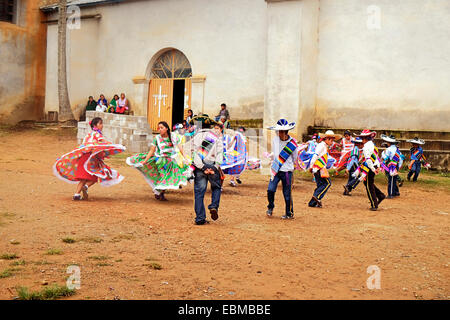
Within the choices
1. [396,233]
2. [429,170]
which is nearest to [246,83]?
[429,170]

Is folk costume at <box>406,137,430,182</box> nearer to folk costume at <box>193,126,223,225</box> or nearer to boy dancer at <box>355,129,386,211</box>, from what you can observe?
boy dancer at <box>355,129,386,211</box>

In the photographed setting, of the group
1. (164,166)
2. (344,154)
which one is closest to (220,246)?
(164,166)

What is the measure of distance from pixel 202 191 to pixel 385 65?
1163cm

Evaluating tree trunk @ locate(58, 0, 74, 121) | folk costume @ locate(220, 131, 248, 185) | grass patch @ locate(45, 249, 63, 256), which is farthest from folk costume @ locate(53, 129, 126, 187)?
tree trunk @ locate(58, 0, 74, 121)

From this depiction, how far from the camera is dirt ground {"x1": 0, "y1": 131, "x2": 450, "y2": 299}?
16.3 feet

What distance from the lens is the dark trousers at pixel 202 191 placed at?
7.93 meters

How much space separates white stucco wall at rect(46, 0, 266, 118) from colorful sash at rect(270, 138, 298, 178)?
10764 millimetres

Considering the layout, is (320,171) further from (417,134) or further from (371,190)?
(417,134)

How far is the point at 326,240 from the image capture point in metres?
7.20

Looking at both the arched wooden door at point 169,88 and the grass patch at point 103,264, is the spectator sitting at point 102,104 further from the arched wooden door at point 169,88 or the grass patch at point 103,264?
the grass patch at point 103,264

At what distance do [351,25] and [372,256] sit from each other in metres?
13.2

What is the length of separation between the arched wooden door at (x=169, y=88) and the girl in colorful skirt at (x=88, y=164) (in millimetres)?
12238

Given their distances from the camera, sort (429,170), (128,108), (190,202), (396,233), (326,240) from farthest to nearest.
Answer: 1. (128,108)
2. (429,170)
3. (190,202)
4. (396,233)
5. (326,240)

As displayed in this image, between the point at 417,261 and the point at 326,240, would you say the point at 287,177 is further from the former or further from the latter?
the point at 417,261
